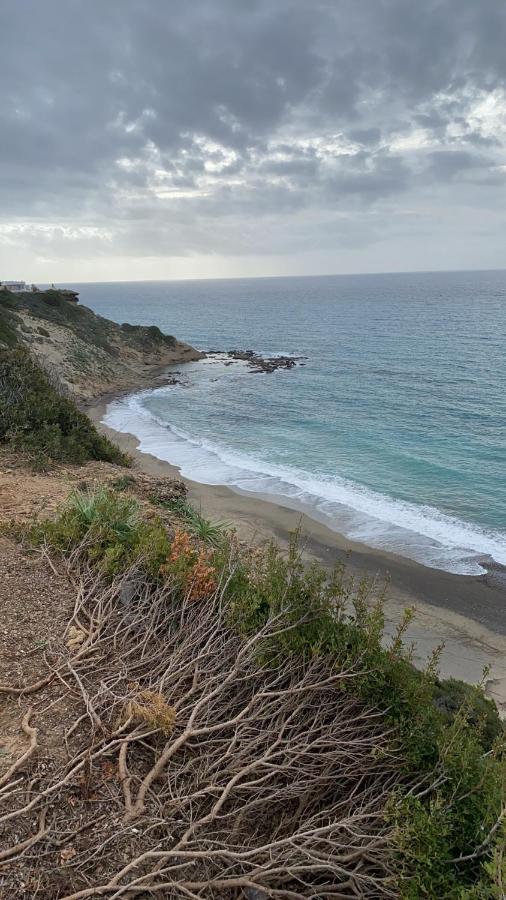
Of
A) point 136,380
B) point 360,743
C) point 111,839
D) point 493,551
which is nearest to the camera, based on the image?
point 111,839

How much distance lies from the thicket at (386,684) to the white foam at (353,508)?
26.8ft

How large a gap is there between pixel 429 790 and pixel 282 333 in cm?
8214

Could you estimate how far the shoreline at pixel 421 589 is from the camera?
40.7ft

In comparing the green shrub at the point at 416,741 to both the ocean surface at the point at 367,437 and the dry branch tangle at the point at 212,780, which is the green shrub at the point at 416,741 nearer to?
the dry branch tangle at the point at 212,780

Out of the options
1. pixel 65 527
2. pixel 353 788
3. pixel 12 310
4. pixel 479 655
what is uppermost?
pixel 12 310

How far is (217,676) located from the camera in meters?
5.83

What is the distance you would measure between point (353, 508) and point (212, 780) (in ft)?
54.5

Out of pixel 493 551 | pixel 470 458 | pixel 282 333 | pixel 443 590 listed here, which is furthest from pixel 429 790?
pixel 282 333

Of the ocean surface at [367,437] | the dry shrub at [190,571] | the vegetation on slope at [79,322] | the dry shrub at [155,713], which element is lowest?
the ocean surface at [367,437]

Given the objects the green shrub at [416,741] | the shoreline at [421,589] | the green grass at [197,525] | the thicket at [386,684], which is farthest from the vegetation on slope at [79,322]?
the green shrub at [416,741]

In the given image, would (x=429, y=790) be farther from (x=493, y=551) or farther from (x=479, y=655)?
(x=493, y=551)

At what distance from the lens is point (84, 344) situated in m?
49.2

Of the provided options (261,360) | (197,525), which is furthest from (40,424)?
(261,360)

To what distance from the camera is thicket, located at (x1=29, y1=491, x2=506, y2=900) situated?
14.3ft
